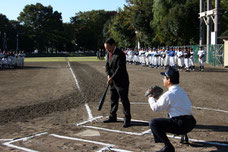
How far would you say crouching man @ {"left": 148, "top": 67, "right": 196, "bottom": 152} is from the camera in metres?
4.59

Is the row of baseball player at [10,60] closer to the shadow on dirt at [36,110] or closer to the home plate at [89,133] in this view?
the shadow on dirt at [36,110]

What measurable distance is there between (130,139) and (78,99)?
541 centimetres

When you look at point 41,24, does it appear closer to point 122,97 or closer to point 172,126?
point 122,97

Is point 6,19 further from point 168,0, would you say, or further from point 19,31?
point 168,0

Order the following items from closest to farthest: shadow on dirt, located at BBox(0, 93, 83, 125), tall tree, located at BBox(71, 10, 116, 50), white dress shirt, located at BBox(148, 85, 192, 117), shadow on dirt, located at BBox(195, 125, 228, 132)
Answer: white dress shirt, located at BBox(148, 85, 192, 117) < shadow on dirt, located at BBox(195, 125, 228, 132) < shadow on dirt, located at BBox(0, 93, 83, 125) < tall tree, located at BBox(71, 10, 116, 50)

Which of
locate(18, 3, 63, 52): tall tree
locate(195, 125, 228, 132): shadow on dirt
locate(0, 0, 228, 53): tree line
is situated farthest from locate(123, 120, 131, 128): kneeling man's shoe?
locate(18, 3, 63, 52): tall tree

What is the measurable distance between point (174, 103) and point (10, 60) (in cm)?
3326

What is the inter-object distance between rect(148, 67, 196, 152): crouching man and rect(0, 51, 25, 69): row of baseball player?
31709mm

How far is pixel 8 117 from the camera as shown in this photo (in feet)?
26.2

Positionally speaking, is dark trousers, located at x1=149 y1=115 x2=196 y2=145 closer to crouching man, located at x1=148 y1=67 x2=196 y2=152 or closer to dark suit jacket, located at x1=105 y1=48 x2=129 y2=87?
crouching man, located at x1=148 y1=67 x2=196 y2=152

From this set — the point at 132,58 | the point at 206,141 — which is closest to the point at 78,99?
the point at 206,141

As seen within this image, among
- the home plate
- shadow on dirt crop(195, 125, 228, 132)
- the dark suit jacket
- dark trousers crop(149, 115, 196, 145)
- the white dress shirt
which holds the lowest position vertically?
shadow on dirt crop(195, 125, 228, 132)

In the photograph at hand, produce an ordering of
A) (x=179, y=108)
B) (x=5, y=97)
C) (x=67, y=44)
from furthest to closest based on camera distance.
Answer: (x=67, y=44) < (x=5, y=97) < (x=179, y=108)

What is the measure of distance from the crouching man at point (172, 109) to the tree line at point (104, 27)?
132ft
